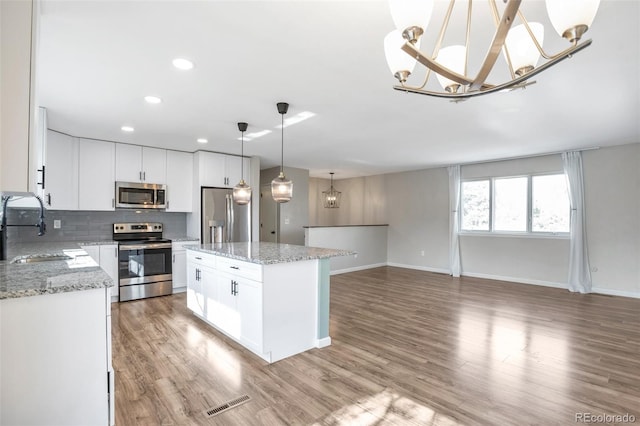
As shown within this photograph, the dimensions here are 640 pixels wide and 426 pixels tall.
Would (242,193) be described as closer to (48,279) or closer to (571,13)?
(48,279)

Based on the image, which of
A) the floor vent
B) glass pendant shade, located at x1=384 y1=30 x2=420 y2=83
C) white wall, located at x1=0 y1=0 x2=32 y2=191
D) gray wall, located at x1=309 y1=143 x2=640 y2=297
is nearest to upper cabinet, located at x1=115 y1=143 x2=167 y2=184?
white wall, located at x1=0 y1=0 x2=32 y2=191

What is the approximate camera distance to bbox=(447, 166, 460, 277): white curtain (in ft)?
22.6

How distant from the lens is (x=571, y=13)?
111 centimetres

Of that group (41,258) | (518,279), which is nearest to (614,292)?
(518,279)

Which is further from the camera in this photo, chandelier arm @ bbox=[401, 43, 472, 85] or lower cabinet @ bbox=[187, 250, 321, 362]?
lower cabinet @ bbox=[187, 250, 321, 362]

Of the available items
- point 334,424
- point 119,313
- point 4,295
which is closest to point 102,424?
point 4,295

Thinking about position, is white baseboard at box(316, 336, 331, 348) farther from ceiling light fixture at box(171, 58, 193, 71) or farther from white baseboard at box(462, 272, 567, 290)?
white baseboard at box(462, 272, 567, 290)

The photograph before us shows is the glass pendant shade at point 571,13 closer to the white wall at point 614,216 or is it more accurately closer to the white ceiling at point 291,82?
the white ceiling at point 291,82

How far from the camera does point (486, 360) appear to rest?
2.85m

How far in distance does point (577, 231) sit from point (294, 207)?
17.8 ft

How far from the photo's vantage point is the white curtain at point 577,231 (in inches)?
212

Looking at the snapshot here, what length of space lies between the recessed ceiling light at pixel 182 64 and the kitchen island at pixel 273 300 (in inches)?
62.5

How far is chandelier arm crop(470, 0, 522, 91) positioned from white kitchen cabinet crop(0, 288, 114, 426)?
208 cm

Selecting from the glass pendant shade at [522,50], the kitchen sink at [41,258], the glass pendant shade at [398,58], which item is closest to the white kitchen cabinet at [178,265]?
the kitchen sink at [41,258]
